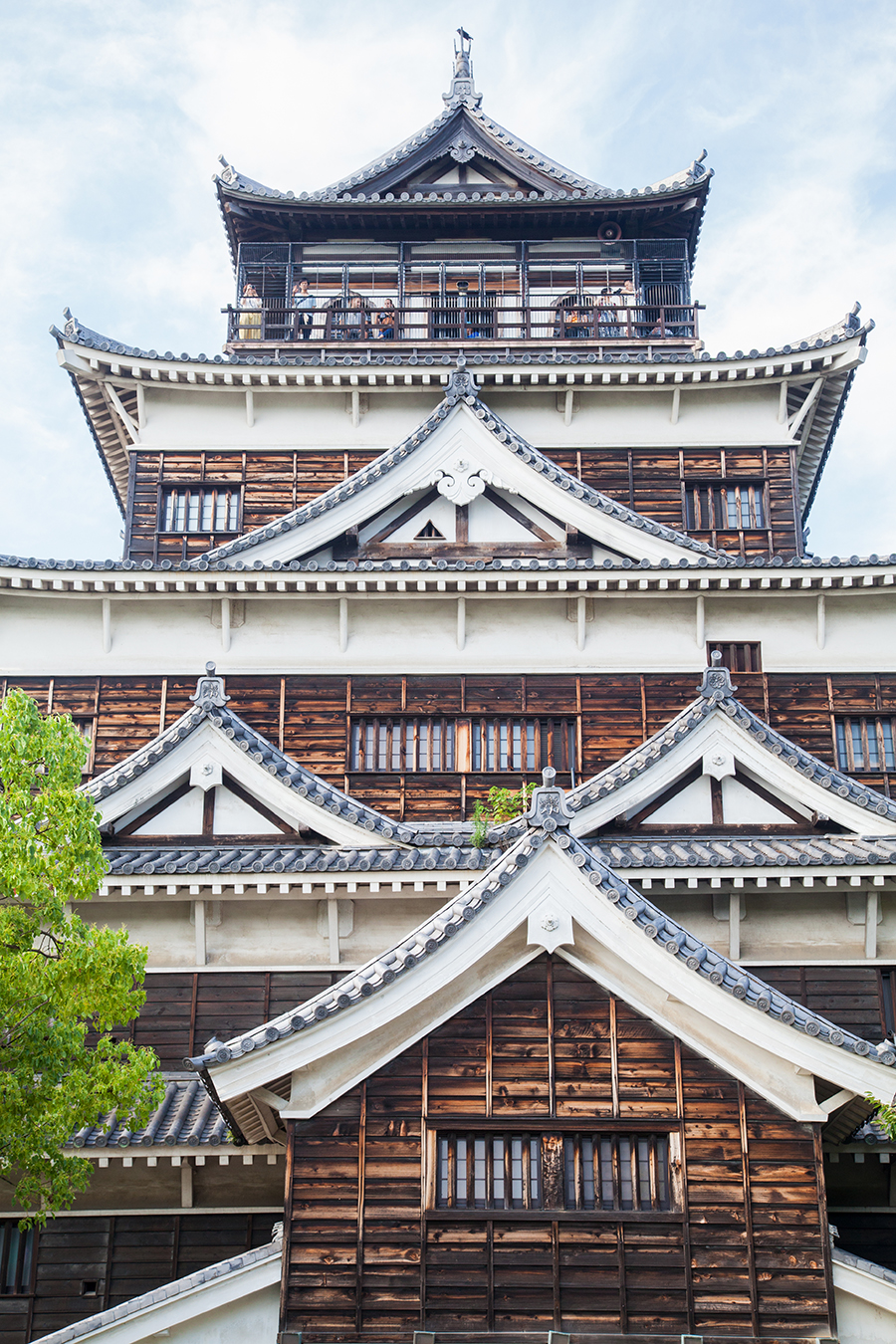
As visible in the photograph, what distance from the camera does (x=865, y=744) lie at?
19.2 meters

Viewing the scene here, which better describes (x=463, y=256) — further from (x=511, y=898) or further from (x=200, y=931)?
(x=511, y=898)

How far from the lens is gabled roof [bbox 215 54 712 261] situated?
956 inches

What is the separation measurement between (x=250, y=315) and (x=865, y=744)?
1424cm

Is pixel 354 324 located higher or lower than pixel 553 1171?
higher

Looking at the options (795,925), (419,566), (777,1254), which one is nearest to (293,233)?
Result: (419,566)

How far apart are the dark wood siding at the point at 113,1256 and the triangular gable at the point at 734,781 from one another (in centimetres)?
621

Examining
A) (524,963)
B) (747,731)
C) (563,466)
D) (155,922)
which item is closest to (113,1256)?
(155,922)

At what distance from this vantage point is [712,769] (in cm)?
1512

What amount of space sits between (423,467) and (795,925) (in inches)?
365

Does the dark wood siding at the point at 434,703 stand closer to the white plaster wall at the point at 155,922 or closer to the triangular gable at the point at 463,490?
the triangular gable at the point at 463,490

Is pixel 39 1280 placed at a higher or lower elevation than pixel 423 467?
lower

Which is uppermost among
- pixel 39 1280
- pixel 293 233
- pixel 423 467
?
pixel 293 233

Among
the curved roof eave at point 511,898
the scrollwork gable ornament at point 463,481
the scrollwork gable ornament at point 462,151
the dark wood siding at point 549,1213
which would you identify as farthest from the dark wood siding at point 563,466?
the dark wood siding at point 549,1213

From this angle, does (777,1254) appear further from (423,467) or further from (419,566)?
(423,467)
